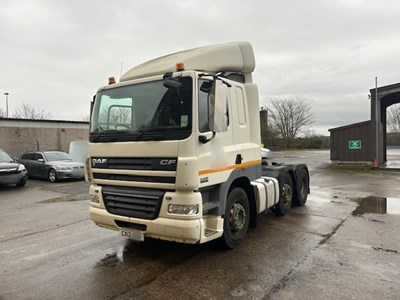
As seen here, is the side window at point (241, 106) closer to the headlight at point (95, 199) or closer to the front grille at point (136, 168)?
the front grille at point (136, 168)

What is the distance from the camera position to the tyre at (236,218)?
490cm

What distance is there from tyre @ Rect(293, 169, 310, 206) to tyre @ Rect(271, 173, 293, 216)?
470 mm

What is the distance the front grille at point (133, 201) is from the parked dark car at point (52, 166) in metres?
10.3

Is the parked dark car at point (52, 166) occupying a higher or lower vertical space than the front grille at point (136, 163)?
lower

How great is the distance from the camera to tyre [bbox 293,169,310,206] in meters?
8.12

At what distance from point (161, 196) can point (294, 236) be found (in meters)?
2.85

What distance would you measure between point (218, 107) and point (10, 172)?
11.1 meters

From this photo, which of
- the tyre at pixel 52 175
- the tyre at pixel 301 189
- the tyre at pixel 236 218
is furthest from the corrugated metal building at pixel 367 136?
the tyre at pixel 52 175

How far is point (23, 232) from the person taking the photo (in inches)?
252

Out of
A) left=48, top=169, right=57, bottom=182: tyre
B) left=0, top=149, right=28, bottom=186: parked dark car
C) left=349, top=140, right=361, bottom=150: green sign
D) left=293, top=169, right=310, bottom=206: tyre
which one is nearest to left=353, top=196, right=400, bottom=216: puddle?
left=293, top=169, right=310, bottom=206: tyre

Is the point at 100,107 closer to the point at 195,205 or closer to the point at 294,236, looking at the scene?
the point at 195,205

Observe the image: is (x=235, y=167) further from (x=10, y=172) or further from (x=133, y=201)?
(x=10, y=172)

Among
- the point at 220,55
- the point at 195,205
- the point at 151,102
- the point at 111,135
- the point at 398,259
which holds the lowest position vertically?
the point at 398,259

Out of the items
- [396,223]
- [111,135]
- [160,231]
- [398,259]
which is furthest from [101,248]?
[396,223]
